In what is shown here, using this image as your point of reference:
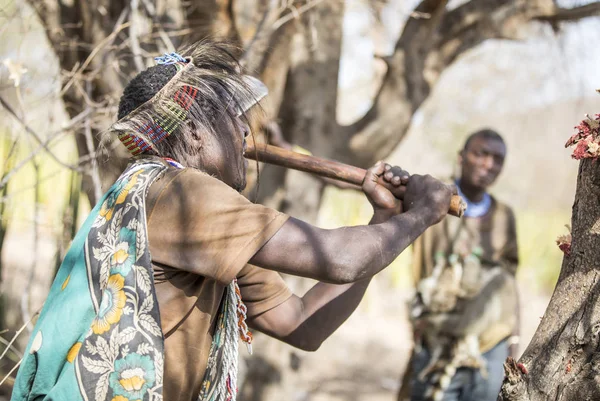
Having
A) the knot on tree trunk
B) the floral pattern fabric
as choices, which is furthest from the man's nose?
the floral pattern fabric

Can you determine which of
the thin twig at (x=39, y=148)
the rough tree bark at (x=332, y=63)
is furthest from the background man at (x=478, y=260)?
the thin twig at (x=39, y=148)

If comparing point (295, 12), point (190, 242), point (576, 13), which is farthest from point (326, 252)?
point (576, 13)

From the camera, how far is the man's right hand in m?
1.95

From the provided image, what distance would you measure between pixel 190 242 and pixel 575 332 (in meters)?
0.87

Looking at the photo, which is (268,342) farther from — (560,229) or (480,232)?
(560,229)

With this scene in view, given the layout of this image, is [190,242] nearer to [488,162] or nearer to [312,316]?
[312,316]

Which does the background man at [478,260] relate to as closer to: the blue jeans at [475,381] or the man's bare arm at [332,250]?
the blue jeans at [475,381]

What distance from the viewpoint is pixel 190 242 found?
5.14ft

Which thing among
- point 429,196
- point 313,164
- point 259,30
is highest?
point 259,30

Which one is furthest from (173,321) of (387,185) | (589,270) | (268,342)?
(268,342)

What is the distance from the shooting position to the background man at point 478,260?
149 inches

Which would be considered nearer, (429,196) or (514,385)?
(514,385)

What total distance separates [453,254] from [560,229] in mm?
7751

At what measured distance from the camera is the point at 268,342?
4422mm
